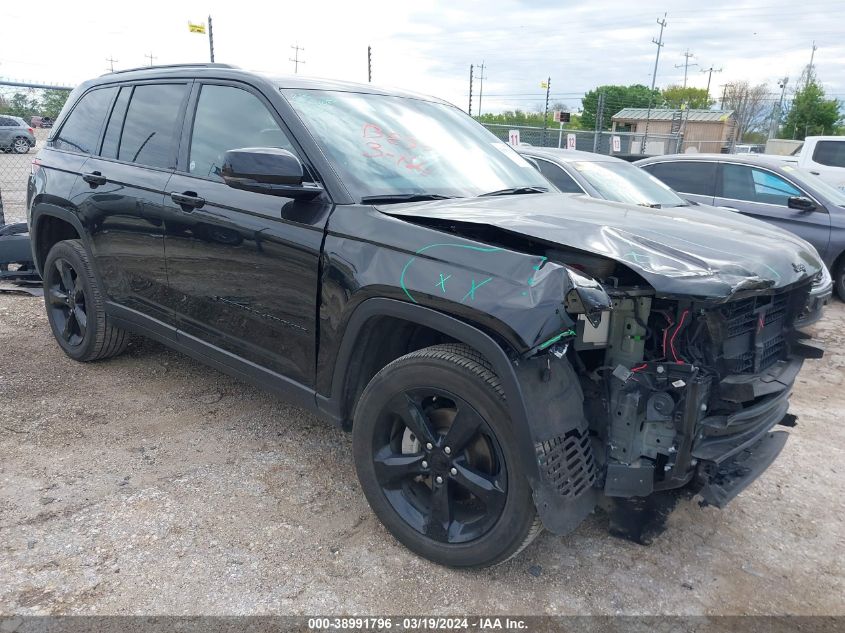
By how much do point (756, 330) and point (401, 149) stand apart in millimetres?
1765

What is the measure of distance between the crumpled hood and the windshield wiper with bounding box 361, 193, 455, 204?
0.27 ft

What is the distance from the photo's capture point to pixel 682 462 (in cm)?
240

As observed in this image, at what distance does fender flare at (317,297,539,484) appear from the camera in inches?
89.4

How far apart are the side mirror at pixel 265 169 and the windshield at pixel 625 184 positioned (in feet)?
14.4

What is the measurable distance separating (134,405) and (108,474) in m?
0.87

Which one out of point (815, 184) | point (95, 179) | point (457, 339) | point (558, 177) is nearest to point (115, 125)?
point (95, 179)

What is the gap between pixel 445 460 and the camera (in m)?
2.57

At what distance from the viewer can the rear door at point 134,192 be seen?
3.73m

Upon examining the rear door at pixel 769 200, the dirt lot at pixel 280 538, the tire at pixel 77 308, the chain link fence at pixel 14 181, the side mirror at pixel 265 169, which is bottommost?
the dirt lot at pixel 280 538

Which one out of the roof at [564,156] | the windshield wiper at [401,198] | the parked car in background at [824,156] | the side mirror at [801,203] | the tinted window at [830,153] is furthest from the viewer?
the tinted window at [830,153]

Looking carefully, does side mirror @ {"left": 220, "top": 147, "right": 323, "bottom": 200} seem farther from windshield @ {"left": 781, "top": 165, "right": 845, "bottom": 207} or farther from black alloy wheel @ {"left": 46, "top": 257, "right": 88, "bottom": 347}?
windshield @ {"left": 781, "top": 165, "right": 845, "bottom": 207}

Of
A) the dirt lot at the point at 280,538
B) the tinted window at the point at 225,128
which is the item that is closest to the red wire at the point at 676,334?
the dirt lot at the point at 280,538

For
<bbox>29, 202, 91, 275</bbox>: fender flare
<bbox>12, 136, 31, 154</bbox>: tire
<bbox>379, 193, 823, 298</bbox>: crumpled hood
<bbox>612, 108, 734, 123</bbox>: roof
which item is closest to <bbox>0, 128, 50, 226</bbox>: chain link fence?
<bbox>12, 136, 31, 154</bbox>: tire

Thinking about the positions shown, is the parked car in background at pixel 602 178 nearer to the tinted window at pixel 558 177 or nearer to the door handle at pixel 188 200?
the tinted window at pixel 558 177
